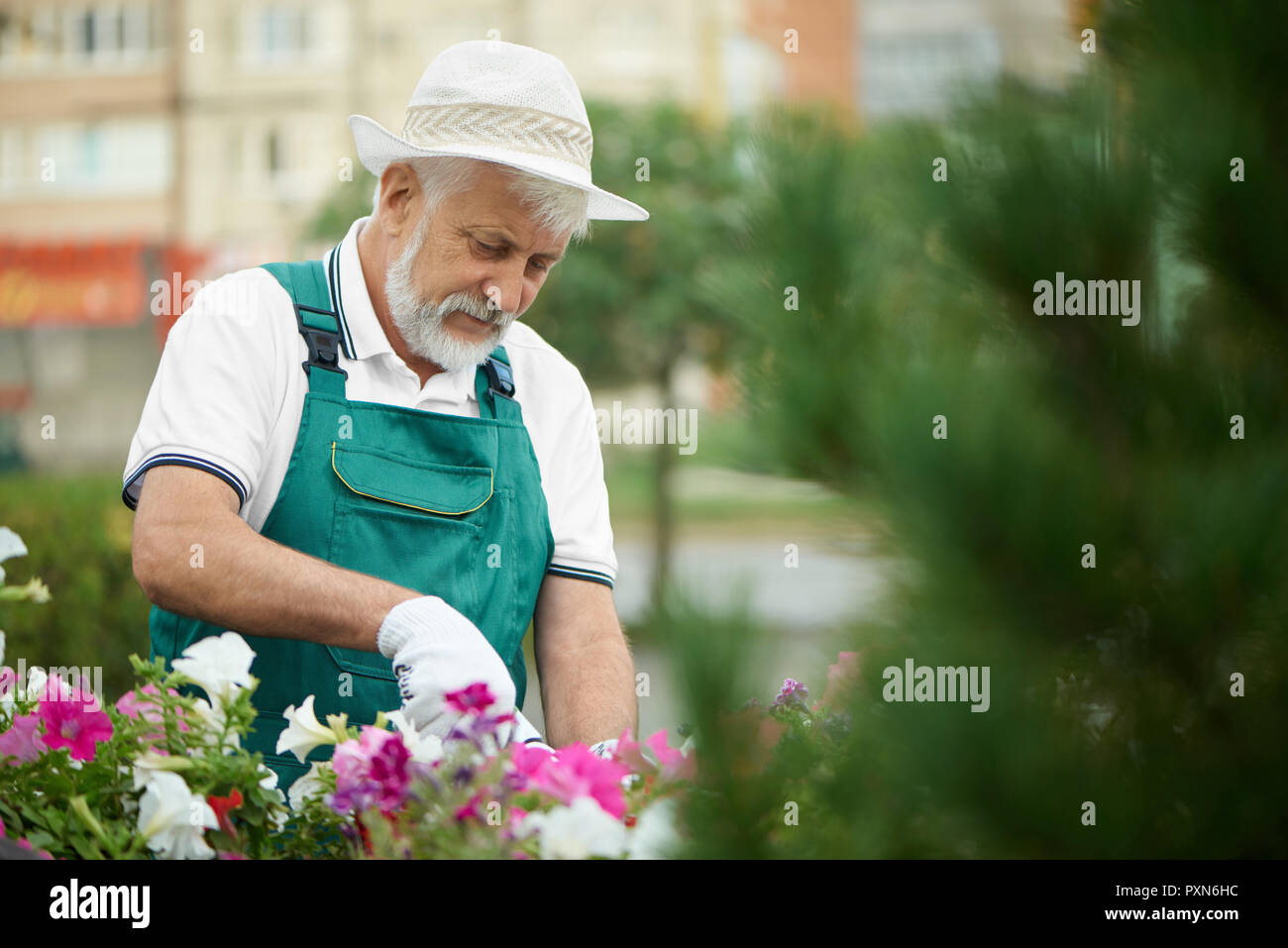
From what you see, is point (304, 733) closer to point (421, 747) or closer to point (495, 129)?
point (421, 747)

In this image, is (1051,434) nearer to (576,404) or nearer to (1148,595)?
(1148,595)

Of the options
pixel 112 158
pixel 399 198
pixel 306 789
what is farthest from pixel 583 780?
pixel 112 158

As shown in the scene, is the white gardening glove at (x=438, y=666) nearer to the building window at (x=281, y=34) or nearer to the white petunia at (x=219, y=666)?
the white petunia at (x=219, y=666)

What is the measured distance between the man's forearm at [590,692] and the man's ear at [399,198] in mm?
776

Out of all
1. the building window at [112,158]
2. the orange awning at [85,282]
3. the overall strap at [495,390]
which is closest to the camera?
the overall strap at [495,390]

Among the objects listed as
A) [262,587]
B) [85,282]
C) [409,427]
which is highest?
[85,282]

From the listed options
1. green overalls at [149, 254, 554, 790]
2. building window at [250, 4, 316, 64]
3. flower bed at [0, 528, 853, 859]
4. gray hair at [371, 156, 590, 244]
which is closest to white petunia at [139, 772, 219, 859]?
flower bed at [0, 528, 853, 859]

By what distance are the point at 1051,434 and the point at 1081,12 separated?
0.84 ft

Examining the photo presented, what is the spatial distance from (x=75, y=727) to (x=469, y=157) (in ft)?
3.35

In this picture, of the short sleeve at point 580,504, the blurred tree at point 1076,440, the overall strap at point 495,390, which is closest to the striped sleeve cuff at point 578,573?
the short sleeve at point 580,504

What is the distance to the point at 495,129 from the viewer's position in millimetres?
1942

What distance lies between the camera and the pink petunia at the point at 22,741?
1387 millimetres
